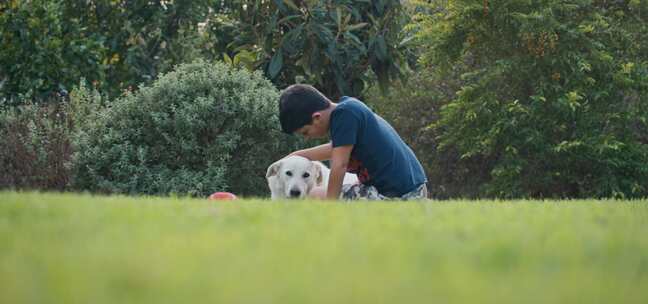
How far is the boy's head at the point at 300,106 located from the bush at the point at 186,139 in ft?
7.88

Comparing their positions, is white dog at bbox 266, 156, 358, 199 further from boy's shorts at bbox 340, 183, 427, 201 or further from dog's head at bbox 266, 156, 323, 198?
boy's shorts at bbox 340, 183, 427, 201

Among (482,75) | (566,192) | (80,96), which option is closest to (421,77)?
(482,75)

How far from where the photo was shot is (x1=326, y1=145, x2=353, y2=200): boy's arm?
737 centimetres

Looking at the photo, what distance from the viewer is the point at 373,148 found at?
25.3ft

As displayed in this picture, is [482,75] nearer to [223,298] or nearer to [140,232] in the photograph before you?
[140,232]

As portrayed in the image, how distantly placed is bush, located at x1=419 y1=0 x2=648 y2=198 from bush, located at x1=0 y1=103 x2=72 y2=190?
551 centimetres

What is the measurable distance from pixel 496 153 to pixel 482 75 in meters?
1.27

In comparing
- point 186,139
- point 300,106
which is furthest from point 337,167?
point 186,139

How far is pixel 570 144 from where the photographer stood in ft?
38.3

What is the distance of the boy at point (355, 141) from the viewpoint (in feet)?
24.4

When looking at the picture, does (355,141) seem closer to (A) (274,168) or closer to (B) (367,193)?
(B) (367,193)

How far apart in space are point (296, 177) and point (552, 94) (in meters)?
5.65

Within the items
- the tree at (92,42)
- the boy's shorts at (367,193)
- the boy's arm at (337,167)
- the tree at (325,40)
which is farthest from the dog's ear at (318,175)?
the tree at (92,42)

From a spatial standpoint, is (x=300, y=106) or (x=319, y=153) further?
(x=319, y=153)
